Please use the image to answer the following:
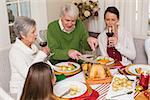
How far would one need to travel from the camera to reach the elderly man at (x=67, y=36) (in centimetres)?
260

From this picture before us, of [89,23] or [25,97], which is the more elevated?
[89,23]

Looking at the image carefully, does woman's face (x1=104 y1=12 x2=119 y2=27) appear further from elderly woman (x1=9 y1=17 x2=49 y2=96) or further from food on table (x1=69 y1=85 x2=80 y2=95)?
food on table (x1=69 y1=85 x2=80 y2=95)

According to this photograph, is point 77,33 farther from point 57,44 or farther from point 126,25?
point 126,25

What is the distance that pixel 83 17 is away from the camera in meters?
3.47

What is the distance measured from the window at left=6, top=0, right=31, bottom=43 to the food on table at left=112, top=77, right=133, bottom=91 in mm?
1601

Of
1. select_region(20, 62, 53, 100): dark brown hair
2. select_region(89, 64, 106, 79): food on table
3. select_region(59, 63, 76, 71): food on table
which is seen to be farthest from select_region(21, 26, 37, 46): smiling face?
select_region(20, 62, 53, 100): dark brown hair

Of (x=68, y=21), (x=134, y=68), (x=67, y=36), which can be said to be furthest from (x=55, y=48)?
(x=134, y=68)

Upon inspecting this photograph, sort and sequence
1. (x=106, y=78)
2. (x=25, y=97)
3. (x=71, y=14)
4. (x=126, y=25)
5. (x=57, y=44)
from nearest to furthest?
(x=25, y=97) → (x=106, y=78) → (x=71, y=14) → (x=57, y=44) → (x=126, y=25)

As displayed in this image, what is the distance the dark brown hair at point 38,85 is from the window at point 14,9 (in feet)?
5.50

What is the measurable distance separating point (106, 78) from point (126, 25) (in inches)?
55.4

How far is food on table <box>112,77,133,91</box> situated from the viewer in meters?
1.91

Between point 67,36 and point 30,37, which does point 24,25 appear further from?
point 67,36

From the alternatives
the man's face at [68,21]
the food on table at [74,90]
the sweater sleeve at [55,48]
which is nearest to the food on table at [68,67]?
the sweater sleeve at [55,48]

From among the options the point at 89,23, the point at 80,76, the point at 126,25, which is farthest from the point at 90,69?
the point at 89,23
